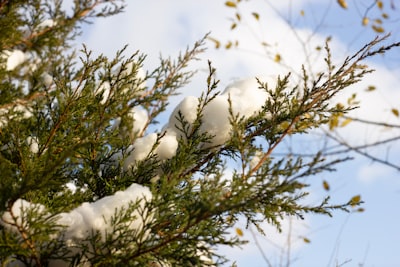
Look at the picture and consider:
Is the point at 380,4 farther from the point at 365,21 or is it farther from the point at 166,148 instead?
the point at 166,148

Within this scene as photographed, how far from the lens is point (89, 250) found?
2.29 meters

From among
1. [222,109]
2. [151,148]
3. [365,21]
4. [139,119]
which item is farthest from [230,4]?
[151,148]

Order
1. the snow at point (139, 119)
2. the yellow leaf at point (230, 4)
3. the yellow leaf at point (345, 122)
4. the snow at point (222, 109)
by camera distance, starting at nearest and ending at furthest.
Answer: the snow at point (222, 109) → the snow at point (139, 119) → the yellow leaf at point (345, 122) → the yellow leaf at point (230, 4)

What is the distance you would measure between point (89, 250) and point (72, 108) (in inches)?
34.4

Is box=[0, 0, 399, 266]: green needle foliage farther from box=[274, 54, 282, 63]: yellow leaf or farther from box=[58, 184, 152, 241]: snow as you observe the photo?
box=[274, 54, 282, 63]: yellow leaf

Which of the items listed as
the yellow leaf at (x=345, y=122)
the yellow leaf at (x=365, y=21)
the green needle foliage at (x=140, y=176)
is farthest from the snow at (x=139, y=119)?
the yellow leaf at (x=365, y=21)

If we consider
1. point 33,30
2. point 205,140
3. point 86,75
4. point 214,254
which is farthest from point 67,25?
point 214,254

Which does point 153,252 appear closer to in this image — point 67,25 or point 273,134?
point 273,134

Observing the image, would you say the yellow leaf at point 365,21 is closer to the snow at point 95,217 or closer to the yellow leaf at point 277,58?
the yellow leaf at point 277,58

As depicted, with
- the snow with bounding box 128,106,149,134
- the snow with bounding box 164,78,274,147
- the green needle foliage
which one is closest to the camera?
the green needle foliage

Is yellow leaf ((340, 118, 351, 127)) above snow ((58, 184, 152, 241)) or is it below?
above

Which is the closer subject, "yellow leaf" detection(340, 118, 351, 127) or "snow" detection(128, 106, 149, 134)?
"snow" detection(128, 106, 149, 134)

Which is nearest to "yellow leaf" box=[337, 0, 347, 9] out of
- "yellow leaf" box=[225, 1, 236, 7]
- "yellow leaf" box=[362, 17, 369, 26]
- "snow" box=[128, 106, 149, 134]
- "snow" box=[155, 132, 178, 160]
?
"yellow leaf" box=[362, 17, 369, 26]

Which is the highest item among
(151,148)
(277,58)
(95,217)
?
(277,58)
